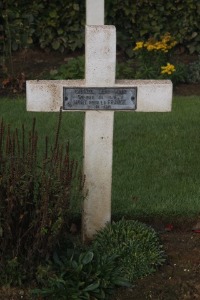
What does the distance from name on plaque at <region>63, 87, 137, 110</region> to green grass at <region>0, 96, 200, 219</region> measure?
965 millimetres

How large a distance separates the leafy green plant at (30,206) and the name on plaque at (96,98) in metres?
0.30

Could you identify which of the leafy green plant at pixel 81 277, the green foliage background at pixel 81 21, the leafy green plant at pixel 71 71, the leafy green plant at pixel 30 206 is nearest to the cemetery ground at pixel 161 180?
the leafy green plant at pixel 81 277

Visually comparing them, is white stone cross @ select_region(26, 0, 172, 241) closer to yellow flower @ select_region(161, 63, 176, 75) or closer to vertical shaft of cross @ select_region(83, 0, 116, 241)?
vertical shaft of cross @ select_region(83, 0, 116, 241)

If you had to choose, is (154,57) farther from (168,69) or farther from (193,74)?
(168,69)

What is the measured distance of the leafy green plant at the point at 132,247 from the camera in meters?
4.58

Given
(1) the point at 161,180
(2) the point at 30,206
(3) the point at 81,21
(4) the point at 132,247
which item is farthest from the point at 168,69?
(2) the point at 30,206

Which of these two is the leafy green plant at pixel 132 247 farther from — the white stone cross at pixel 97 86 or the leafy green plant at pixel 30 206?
the leafy green plant at pixel 30 206

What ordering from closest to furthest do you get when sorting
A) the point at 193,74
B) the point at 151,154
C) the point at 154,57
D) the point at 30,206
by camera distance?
1. the point at 30,206
2. the point at 151,154
3. the point at 193,74
4. the point at 154,57

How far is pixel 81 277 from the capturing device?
4.35m

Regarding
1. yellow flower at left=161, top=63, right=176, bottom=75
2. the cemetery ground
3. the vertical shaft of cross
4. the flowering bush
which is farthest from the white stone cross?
the flowering bush

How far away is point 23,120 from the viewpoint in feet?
25.9

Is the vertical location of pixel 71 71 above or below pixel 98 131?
below

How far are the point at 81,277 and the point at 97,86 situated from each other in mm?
1099

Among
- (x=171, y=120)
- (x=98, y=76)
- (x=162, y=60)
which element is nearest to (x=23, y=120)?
(x=171, y=120)
